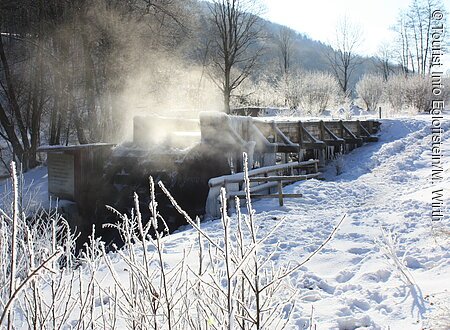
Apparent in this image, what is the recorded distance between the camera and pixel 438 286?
427 centimetres

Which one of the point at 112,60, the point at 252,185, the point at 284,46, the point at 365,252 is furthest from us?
the point at 284,46

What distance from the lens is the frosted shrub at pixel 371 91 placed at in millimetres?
36628

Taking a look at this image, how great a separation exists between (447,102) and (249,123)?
22230 millimetres

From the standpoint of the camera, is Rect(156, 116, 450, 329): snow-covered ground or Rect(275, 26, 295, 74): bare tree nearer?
Rect(156, 116, 450, 329): snow-covered ground

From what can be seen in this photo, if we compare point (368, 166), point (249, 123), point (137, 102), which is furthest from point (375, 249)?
point (137, 102)

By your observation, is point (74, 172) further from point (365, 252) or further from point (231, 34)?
point (231, 34)

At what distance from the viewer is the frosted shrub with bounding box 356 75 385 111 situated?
3663cm

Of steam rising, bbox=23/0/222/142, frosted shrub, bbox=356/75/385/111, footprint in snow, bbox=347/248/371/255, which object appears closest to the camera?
footprint in snow, bbox=347/248/371/255

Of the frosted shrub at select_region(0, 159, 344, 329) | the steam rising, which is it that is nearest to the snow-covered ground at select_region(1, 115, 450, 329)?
the frosted shrub at select_region(0, 159, 344, 329)

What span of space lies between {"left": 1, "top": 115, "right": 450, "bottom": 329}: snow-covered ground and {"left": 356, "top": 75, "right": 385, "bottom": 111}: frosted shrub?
25129 mm

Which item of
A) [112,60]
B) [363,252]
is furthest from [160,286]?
[112,60]

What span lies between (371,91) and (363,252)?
35210 mm

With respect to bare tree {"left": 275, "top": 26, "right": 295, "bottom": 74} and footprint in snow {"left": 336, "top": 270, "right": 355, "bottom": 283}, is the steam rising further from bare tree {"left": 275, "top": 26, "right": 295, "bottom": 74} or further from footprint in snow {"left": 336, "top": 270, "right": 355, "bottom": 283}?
bare tree {"left": 275, "top": 26, "right": 295, "bottom": 74}

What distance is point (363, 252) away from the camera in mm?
5902
